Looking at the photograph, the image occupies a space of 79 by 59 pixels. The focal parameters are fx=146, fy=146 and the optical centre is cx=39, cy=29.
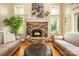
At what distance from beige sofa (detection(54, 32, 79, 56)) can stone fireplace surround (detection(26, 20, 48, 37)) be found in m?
0.21

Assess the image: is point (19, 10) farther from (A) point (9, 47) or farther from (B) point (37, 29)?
(A) point (9, 47)

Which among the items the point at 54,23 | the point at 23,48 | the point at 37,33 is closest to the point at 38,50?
the point at 23,48

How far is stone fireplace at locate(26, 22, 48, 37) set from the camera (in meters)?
2.23

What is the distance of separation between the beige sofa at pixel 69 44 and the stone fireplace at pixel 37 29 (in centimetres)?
21

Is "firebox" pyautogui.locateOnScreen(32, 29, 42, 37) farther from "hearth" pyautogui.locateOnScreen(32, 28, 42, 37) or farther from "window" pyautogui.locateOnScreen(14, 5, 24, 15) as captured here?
"window" pyautogui.locateOnScreen(14, 5, 24, 15)

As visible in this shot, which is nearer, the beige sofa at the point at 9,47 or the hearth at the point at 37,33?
the beige sofa at the point at 9,47

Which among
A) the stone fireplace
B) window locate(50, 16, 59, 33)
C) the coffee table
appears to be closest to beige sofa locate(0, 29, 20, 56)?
the coffee table

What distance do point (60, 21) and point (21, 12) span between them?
576mm

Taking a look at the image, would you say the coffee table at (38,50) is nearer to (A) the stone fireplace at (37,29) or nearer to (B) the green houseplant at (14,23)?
(A) the stone fireplace at (37,29)

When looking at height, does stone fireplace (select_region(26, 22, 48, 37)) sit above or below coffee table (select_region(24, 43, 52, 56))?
above

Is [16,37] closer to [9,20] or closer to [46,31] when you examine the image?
[9,20]

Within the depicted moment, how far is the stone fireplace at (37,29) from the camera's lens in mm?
2227

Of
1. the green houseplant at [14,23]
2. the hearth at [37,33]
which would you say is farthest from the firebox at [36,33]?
the green houseplant at [14,23]

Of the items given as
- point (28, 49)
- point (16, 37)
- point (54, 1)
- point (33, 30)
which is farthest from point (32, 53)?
point (54, 1)
